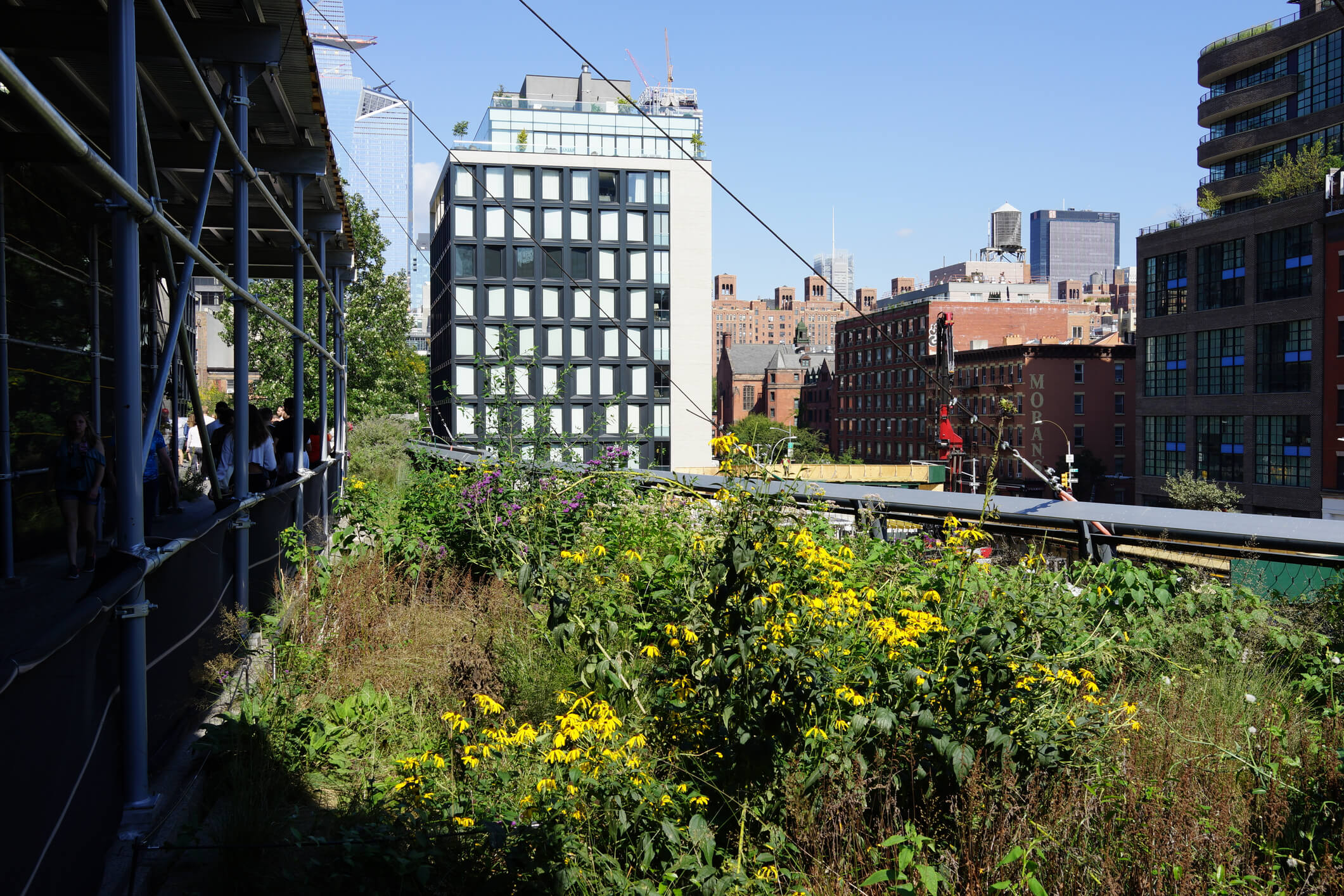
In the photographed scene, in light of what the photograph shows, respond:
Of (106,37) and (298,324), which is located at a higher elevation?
(106,37)

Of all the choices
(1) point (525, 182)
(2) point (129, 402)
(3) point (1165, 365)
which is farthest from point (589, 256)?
(2) point (129, 402)

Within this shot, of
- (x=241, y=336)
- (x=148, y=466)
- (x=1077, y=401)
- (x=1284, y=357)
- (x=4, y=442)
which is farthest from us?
(x=1077, y=401)

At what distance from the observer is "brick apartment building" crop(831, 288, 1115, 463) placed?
116 meters

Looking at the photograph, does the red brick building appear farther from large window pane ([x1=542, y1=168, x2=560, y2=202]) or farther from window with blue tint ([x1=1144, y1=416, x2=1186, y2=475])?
large window pane ([x1=542, y1=168, x2=560, y2=202])

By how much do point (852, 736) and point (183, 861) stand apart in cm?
269

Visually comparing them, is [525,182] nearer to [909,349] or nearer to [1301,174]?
[1301,174]

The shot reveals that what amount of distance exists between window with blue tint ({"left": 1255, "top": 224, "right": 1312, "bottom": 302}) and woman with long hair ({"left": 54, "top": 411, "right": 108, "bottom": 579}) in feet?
220

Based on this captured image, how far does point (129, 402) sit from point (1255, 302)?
237ft

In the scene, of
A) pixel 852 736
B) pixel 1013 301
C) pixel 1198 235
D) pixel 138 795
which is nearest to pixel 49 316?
pixel 138 795

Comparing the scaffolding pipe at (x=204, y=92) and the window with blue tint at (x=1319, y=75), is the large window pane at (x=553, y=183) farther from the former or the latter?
the scaffolding pipe at (x=204, y=92)

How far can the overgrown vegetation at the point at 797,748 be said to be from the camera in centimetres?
382

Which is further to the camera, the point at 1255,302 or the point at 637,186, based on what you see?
the point at 637,186

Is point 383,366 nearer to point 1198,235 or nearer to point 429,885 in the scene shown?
point 429,885

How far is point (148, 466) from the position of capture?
1036 centimetres
